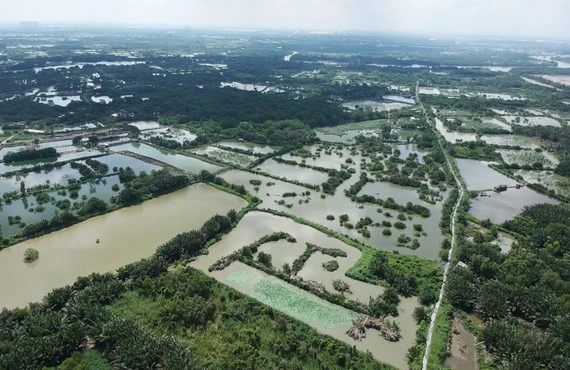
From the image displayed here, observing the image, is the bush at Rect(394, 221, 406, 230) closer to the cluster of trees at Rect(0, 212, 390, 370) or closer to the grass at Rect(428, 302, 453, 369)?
the grass at Rect(428, 302, 453, 369)

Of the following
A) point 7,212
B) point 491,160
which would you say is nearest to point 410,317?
point 7,212

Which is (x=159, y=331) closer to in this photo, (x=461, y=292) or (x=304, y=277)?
(x=304, y=277)

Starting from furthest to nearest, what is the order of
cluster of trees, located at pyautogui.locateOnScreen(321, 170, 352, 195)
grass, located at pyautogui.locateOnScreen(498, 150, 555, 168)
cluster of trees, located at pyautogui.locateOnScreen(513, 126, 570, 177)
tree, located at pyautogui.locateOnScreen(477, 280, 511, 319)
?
1. grass, located at pyautogui.locateOnScreen(498, 150, 555, 168)
2. cluster of trees, located at pyautogui.locateOnScreen(513, 126, 570, 177)
3. cluster of trees, located at pyautogui.locateOnScreen(321, 170, 352, 195)
4. tree, located at pyautogui.locateOnScreen(477, 280, 511, 319)

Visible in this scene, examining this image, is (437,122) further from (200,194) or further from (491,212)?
(200,194)

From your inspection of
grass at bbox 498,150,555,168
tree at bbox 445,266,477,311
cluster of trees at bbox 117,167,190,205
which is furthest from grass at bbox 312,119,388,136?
tree at bbox 445,266,477,311

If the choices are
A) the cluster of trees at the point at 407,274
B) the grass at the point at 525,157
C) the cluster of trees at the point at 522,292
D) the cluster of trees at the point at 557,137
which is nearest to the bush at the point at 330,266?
the cluster of trees at the point at 407,274

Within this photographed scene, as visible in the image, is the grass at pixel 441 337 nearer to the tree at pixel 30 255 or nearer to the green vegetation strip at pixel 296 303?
the green vegetation strip at pixel 296 303
